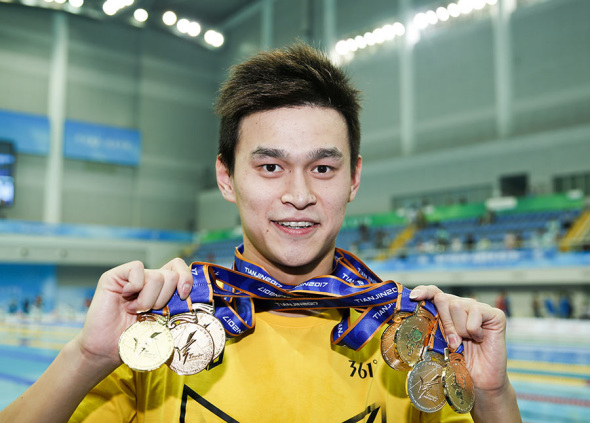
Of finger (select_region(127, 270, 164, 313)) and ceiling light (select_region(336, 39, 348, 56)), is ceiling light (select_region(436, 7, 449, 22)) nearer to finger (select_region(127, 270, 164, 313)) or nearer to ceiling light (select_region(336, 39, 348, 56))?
A: ceiling light (select_region(336, 39, 348, 56))

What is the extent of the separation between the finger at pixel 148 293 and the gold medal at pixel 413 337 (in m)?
0.62

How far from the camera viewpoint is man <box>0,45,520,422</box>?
133 centimetres

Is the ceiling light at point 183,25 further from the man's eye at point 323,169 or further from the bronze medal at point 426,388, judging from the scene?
the bronze medal at point 426,388

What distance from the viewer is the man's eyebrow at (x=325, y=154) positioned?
1.37 metres

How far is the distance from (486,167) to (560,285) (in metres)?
4.70

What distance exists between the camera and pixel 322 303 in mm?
1406

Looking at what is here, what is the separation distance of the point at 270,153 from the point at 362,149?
1951 centimetres

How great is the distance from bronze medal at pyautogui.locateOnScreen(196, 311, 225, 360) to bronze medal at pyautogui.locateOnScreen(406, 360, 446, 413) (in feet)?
1.57

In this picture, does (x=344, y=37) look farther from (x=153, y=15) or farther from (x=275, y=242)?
(x=275, y=242)

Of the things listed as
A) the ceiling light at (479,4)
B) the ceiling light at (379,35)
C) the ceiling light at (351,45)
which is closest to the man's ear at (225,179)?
the ceiling light at (479,4)

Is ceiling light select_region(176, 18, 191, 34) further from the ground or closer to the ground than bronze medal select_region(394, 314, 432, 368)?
further from the ground

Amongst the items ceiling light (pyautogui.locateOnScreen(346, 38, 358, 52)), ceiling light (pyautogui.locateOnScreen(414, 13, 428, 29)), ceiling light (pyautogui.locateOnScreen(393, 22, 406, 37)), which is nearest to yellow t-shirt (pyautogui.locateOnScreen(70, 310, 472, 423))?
ceiling light (pyautogui.locateOnScreen(414, 13, 428, 29))

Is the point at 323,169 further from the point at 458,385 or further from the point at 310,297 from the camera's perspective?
the point at 458,385

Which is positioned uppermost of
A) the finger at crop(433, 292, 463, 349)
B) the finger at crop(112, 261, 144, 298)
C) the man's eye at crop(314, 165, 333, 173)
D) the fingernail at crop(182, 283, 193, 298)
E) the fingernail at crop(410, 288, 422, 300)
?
the man's eye at crop(314, 165, 333, 173)
